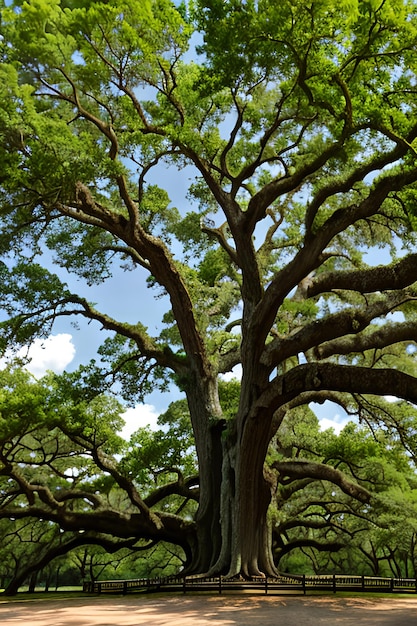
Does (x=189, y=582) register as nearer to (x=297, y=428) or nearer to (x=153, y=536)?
(x=153, y=536)

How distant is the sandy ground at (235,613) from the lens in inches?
276

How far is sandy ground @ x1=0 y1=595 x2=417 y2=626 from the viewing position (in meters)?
7.01

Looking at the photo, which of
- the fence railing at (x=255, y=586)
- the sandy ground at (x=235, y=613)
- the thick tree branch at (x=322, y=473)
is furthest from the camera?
the thick tree branch at (x=322, y=473)

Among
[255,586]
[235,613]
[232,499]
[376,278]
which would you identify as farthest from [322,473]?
[235,613]

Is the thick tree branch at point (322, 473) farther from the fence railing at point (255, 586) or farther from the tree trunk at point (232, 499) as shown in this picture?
the fence railing at point (255, 586)

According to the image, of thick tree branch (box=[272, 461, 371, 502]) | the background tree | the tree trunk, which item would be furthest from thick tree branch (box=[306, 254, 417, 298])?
thick tree branch (box=[272, 461, 371, 502])

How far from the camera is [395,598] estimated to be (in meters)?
11.1

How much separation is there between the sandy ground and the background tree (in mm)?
2625

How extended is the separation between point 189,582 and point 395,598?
4521mm

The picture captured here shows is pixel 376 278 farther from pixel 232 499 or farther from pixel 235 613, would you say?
pixel 232 499

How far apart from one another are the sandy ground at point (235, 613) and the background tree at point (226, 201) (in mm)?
2625

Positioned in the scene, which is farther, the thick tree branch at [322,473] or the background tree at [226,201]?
the thick tree branch at [322,473]

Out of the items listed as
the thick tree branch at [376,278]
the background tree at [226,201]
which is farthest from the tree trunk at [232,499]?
the thick tree branch at [376,278]

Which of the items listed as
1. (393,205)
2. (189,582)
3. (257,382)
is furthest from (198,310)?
(189,582)
